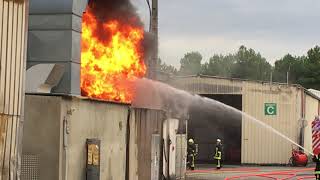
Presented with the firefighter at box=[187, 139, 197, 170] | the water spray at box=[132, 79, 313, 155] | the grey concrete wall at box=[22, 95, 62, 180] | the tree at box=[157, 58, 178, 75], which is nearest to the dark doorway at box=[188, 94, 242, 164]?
the firefighter at box=[187, 139, 197, 170]

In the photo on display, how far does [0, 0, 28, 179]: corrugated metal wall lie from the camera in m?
7.85

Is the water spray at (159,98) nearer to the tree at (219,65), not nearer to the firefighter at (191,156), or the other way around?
the firefighter at (191,156)

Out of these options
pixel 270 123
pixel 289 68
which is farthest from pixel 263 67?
pixel 270 123

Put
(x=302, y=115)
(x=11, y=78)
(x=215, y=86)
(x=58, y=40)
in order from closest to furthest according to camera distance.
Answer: (x=11, y=78)
(x=58, y=40)
(x=215, y=86)
(x=302, y=115)

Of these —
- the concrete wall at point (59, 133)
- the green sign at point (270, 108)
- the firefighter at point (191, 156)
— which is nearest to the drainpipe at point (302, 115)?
the green sign at point (270, 108)

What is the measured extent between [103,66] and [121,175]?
3425mm

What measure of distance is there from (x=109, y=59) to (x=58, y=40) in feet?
8.44

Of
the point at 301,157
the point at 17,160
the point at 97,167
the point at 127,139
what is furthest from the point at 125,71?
the point at 301,157

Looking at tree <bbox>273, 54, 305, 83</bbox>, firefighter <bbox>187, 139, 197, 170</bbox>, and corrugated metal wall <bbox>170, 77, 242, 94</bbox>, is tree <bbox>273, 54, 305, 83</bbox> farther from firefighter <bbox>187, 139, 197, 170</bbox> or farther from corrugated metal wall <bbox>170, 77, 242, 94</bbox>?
firefighter <bbox>187, 139, 197, 170</bbox>

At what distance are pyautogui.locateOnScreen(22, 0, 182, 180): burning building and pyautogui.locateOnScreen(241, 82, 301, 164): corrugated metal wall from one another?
15.1 metres

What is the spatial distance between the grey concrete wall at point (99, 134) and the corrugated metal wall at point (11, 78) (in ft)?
5.04

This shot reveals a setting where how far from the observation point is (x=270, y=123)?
29781mm

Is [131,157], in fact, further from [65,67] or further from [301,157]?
[301,157]

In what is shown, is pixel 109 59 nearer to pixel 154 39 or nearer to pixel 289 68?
pixel 154 39
